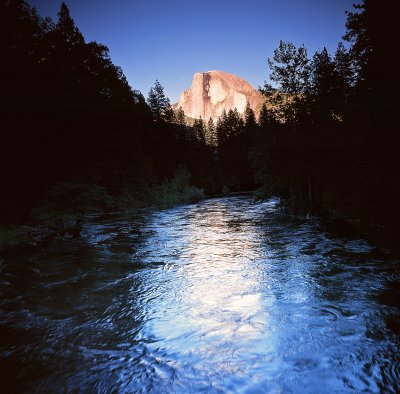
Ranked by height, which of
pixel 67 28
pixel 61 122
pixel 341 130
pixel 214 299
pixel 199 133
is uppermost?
pixel 67 28

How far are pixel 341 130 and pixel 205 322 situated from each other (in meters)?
16.5

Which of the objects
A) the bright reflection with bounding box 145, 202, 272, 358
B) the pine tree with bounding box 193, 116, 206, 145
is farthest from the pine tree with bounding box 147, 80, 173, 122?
the bright reflection with bounding box 145, 202, 272, 358

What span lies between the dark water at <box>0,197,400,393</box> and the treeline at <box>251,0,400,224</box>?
509cm

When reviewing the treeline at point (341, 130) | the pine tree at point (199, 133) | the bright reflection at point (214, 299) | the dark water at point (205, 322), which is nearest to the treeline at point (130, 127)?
the treeline at point (341, 130)

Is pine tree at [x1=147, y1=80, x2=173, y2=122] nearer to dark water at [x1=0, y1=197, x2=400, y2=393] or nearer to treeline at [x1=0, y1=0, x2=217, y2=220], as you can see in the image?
treeline at [x1=0, y1=0, x2=217, y2=220]

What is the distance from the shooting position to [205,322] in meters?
6.40

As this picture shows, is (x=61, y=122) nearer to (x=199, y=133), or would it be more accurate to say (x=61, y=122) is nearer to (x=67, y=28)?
(x=67, y=28)

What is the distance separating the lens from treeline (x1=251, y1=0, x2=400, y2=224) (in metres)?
14.4

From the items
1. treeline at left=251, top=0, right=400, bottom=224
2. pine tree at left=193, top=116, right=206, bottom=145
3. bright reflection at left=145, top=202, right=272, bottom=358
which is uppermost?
pine tree at left=193, top=116, right=206, bottom=145

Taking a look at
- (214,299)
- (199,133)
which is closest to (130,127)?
(214,299)

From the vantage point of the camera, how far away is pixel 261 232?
16.6 meters

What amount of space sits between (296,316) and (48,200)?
1660cm

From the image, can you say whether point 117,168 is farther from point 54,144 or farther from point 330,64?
point 330,64

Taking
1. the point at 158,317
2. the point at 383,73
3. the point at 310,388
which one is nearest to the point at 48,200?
the point at 158,317
